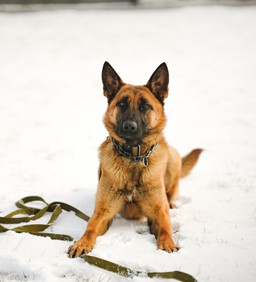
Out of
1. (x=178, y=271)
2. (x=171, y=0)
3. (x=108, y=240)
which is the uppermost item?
(x=171, y=0)

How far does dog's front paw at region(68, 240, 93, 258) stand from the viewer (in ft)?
10.2

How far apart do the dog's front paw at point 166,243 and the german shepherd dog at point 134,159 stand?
0.31 ft

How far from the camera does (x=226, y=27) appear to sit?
16500 mm

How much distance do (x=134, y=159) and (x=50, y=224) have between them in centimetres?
125

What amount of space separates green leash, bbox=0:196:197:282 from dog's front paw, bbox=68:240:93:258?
14 centimetres

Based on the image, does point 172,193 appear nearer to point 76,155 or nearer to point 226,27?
point 76,155

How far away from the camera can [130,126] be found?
362 centimetres

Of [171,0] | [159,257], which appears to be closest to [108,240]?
[159,257]

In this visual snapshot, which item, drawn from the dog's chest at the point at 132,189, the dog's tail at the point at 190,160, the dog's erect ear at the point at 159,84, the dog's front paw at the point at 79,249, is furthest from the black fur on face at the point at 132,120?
the dog's tail at the point at 190,160

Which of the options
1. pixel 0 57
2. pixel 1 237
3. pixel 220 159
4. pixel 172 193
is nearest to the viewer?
pixel 1 237

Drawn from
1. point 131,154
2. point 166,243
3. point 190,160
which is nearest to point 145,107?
point 131,154

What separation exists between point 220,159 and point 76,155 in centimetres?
295

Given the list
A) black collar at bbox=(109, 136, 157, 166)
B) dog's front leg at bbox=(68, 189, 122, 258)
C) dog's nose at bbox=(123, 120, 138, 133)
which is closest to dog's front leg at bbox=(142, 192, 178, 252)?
dog's front leg at bbox=(68, 189, 122, 258)

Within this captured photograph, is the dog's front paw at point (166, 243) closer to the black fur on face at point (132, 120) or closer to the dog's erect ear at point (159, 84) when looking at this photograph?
the black fur on face at point (132, 120)
